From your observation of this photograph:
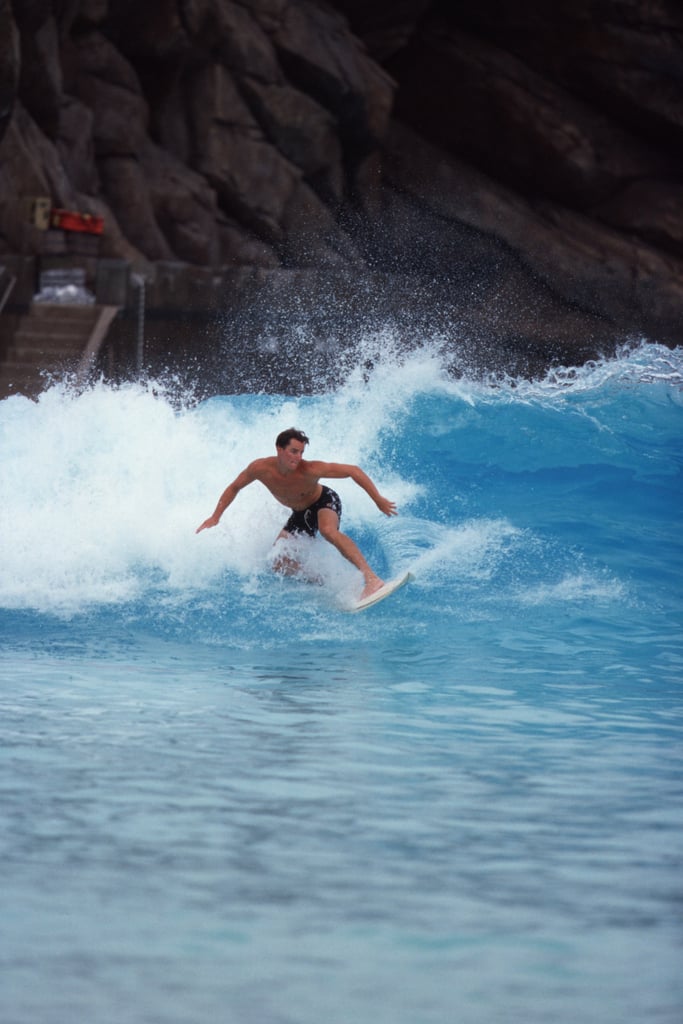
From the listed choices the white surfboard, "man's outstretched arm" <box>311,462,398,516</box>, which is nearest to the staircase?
"man's outstretched arm" <box>311,462,398,516</box>

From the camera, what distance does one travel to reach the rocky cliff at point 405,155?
58.9 ft

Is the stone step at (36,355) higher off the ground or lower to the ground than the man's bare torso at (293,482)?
higher

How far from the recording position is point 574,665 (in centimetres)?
507

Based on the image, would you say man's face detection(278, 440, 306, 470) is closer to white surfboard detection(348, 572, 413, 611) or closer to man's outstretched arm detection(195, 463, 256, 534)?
man's outstretched arm detection(195, 463, 256, 534)

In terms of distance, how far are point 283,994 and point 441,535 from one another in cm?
557

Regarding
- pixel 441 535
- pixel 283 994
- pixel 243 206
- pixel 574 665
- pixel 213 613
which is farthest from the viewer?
pixel 243 206

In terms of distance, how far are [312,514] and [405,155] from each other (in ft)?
53.3

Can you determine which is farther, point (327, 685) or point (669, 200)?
point (669, 200)

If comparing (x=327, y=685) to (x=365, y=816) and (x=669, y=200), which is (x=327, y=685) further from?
(x=669, y=200)

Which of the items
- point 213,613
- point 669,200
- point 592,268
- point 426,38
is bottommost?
point 213,613

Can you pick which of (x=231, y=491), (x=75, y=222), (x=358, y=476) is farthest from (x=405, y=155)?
(x=358, y=476)

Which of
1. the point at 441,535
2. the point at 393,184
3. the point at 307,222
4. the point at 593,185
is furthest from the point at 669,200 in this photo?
the point at 441,535

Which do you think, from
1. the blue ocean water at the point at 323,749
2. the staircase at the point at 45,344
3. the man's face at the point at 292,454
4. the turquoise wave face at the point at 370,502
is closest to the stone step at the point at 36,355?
the staircase at the point at 45,344

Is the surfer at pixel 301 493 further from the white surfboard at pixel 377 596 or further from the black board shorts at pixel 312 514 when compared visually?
the white surfboard at pixel 377 596
